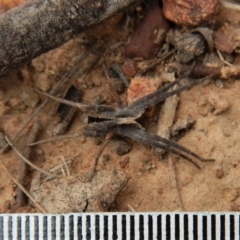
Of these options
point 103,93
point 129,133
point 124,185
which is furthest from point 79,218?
point 103,93

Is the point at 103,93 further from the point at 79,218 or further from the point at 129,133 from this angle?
the point at 79,218

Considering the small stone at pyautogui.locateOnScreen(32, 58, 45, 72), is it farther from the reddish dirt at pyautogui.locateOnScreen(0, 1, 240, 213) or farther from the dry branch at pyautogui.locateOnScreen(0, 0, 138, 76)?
the dry branch at pyautogui.locateOnScreen(0, 0, 138, 76)

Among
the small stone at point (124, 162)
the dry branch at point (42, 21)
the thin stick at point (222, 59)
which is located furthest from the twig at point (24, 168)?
the thin stick at point (222, 59)

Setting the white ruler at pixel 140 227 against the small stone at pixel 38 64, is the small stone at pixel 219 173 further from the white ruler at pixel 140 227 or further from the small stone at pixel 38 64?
the small stone at pixel 38 64

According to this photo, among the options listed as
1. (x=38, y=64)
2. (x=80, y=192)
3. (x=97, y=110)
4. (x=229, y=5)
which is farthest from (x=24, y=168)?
(x=229, y=5)

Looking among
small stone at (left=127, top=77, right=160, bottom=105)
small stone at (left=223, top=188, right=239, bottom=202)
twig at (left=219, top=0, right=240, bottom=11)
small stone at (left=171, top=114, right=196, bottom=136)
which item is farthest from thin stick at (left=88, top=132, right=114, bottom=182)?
twig at (left=219, top=0, right=240, bottom=11)

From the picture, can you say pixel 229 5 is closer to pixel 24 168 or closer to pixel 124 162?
pixel 124 162
